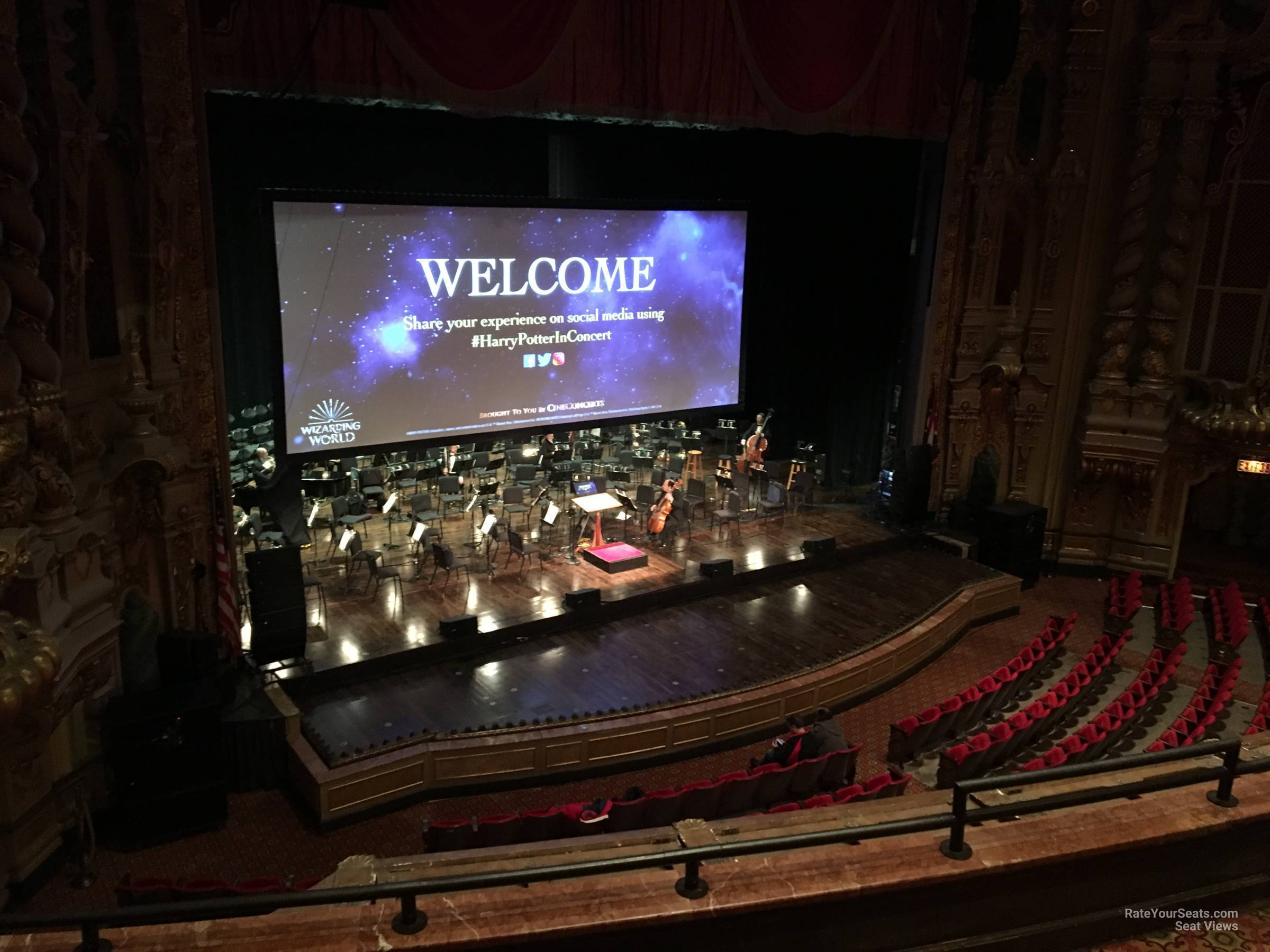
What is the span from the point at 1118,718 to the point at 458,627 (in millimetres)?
5714

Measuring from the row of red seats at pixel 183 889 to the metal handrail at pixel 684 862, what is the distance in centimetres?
228

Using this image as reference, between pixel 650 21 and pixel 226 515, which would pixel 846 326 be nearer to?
pixel 650 21

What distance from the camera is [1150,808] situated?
330 centimetres

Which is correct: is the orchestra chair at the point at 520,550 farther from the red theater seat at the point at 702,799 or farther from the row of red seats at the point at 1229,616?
the row of red seats at the point at 1229,616

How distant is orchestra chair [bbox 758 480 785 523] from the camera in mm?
13219

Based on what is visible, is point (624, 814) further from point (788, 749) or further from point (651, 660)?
point (651, 660)

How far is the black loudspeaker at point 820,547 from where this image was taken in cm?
1199

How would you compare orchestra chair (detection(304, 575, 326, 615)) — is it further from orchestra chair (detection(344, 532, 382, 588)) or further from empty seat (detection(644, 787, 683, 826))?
empty seat (detection(644, 787, 683, 826))

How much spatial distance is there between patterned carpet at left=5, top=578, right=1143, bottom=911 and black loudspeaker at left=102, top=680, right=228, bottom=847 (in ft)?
0.54

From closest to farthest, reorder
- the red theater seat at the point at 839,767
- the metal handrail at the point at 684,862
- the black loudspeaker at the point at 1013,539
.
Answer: the metal handrail at the point at 684,862, the red theater seat at the point at 839,767, the black loudspeaker at the point at 1013,539

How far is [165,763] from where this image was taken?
7.08 metres

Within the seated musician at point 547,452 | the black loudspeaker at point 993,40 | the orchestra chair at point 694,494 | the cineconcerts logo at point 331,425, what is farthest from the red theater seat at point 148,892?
the black loudspeaker at point 993,40

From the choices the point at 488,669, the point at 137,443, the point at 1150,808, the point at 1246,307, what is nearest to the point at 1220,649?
the point at 1246,307

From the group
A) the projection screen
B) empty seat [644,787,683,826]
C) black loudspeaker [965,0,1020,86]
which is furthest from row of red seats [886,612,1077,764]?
black loudspeaker [965,0,1020,86]
